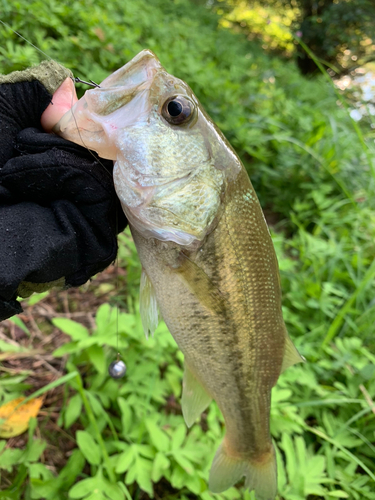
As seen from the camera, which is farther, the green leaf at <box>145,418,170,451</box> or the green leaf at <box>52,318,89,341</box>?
the green leaf at <box>52,318,89,341</box>

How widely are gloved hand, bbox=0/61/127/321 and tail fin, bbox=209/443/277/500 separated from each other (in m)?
1.12

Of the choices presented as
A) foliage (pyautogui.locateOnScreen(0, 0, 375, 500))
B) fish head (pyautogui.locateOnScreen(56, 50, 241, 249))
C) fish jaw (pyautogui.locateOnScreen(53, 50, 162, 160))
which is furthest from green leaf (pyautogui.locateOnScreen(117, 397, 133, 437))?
fish jaw (pyautogui.locateOnScreen(53, 50, 162, 160))

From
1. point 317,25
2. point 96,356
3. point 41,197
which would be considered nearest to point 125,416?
point 96,356

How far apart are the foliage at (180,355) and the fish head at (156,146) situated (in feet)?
2.68

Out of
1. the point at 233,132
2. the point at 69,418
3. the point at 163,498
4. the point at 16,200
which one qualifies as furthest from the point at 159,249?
the point at 233,132

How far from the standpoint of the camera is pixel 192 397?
1431mm

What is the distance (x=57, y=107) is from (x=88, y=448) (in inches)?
53.7

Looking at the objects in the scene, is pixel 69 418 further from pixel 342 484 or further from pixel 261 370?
pixel 342 484

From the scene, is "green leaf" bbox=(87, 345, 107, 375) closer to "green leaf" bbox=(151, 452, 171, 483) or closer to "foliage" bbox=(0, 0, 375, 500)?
"foliage" bbox=(0, 0, 375, 500)

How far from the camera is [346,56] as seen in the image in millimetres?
11070

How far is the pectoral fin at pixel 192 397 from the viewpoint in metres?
1.42

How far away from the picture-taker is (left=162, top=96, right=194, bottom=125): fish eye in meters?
1.04

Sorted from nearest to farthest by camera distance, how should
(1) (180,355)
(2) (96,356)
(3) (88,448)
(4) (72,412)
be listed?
(3) (88,448), (4) (72,412), (2) (96,356), (1) (180,355)

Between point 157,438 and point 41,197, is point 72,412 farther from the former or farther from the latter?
point 41,197
